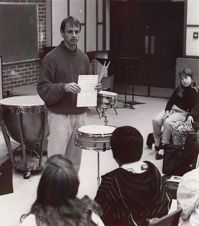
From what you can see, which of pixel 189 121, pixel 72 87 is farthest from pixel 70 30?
pixel 189 121

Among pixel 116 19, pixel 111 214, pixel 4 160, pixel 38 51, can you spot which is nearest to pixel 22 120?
pixel 4 160

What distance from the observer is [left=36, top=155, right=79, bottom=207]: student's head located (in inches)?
83.7

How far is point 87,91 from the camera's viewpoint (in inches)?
167

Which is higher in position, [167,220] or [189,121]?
[167,220]

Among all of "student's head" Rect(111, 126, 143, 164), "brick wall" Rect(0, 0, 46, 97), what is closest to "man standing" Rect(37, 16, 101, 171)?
"student's head" Rect(111, 126, 143, 164)

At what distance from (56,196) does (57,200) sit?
0.02 m

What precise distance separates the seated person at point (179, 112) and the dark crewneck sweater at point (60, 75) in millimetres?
1851

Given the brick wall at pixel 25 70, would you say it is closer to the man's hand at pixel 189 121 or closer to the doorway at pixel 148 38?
the doorway at pixel 148 38

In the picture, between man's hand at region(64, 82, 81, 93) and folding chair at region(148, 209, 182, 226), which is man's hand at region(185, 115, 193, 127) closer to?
man's hand at region(64, 82, 81, 93)

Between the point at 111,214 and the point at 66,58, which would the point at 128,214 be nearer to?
the point at 111,214

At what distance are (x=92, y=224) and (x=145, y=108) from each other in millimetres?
6936

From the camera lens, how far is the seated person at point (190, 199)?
2686mm

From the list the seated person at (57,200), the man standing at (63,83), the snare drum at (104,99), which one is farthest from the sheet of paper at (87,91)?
the seated person at (57,200)

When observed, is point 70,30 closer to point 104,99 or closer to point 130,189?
point 104,99
